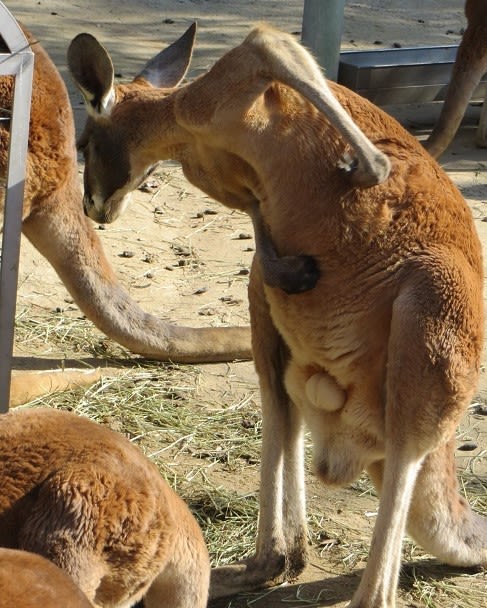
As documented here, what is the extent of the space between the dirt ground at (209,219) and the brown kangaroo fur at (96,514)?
81 centimetres

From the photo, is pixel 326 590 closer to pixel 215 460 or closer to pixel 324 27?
pixel 215 460

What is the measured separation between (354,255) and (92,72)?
1.14 metres

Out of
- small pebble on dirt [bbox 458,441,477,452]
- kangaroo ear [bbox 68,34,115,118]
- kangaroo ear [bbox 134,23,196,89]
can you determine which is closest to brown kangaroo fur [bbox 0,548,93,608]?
kangaroo ear [bbox 68,34,115,118]

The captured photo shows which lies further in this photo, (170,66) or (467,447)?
(467,447)

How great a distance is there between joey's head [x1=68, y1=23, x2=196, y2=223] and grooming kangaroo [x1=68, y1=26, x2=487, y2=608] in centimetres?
17

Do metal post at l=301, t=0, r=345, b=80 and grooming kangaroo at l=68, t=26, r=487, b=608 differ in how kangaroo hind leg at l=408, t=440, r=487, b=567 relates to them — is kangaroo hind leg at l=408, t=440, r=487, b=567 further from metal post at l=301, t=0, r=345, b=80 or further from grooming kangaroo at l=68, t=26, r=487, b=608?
metal post at l=301, t=0, r=345, b=80

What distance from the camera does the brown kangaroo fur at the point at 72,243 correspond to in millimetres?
4965

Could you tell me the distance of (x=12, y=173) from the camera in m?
4.04

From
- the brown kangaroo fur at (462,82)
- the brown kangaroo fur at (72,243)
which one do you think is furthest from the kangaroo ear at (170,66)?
the brown kangaroo fur at (462,82)

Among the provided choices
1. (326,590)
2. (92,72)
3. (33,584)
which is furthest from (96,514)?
(92,72)

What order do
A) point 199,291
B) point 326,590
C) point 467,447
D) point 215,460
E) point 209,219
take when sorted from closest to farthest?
point 326,590, point 215,460, point 467,447, point 199,291, point 209,219

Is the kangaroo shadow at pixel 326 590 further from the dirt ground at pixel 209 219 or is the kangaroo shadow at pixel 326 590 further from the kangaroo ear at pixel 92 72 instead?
the kangaroo ear at pixel 92 72

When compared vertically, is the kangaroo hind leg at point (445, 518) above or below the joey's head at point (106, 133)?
below

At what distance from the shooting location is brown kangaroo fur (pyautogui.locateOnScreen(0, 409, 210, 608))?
9.93 feet
